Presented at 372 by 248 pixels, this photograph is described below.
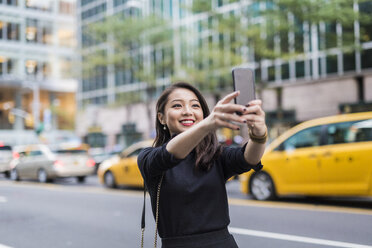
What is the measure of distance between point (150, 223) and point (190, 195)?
19.8 ft

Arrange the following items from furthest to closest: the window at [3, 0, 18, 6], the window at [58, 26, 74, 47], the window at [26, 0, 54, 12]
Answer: the window at [58, 26, 74, 47] < the window at [26, 0, 54, 12] < the window at [3, 0, 18, 6]

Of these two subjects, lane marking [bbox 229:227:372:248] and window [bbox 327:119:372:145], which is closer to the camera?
lane marking [bbox 229:227:372:248]

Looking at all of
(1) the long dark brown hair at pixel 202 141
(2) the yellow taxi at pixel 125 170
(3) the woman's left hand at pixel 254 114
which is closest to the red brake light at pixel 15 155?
(2) the yellow taxi at pixel 125 170

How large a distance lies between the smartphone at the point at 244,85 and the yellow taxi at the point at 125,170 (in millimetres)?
11423

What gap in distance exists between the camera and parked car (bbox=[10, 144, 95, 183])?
1745 cm

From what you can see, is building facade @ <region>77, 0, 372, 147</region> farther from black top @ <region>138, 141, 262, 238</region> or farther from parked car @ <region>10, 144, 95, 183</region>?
black top @ <region>138, 141, 262, 238</region>

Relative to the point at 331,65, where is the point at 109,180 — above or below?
below

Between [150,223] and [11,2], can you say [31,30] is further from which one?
[150,223]

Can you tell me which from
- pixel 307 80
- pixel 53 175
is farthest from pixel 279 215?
pixel 307 80

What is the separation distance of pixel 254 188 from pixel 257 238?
3704mm

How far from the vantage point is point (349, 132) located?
8.71 m

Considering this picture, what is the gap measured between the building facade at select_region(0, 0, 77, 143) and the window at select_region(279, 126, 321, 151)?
4162 cm

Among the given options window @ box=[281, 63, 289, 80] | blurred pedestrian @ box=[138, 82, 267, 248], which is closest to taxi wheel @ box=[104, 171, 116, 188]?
blurred pedestrian @ box=[138, 82, 267, 248]

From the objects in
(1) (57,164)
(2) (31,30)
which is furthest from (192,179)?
(2) (31,30)
